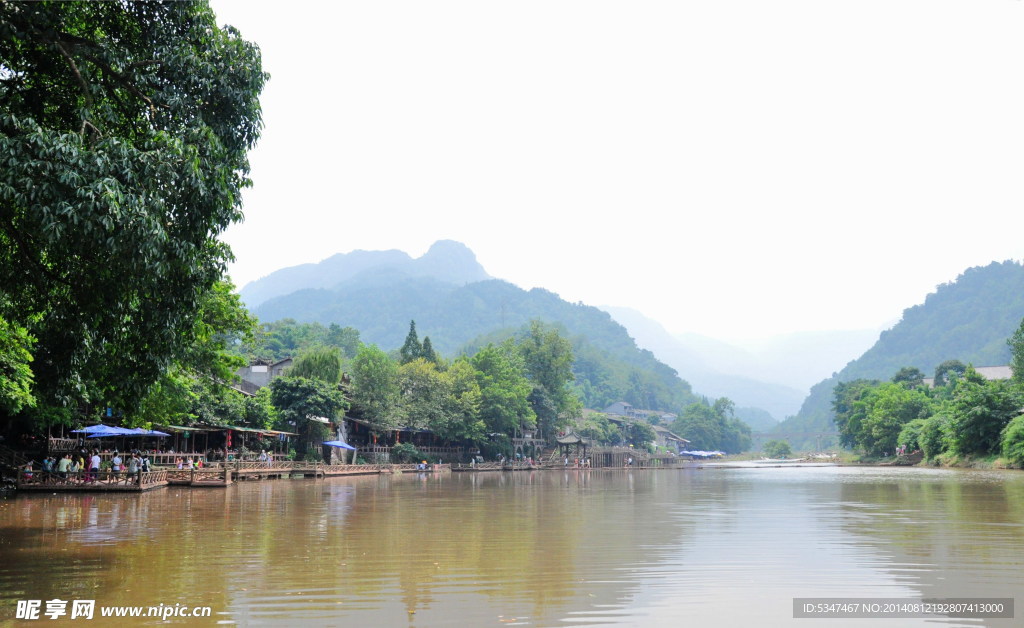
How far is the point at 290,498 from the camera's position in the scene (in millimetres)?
25234

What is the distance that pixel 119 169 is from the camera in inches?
341

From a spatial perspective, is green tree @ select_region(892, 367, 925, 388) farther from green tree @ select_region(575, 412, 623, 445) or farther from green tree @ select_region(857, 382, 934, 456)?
green tree @ select_region(575, 412, 623, 445)

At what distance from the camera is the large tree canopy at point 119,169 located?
27.5ft

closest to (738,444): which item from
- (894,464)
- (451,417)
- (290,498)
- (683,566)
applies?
(894,464)

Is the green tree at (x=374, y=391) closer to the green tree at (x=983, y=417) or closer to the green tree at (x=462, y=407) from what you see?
the green tree at (x=462, y=407)

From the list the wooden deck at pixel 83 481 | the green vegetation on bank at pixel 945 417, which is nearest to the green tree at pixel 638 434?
the green vegetation on bank at pixel 945 417

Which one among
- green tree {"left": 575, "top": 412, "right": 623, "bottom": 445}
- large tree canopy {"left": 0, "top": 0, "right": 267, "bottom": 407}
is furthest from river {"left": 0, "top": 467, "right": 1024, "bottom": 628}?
green tree {"left": 575, "top": 412, "right": 623, "bottom": 445}

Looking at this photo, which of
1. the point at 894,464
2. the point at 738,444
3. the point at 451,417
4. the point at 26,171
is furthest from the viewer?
the point at 738,444

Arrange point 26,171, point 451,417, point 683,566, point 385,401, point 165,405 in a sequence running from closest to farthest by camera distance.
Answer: point 26,171
point 683,566
point 165,405
point 385,401
point 451,417

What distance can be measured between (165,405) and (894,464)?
222 ft

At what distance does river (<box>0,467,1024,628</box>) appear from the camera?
816cm

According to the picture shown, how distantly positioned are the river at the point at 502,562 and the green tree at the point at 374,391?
1396 inches

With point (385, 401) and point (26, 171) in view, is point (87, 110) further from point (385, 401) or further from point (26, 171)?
point (385, 401)

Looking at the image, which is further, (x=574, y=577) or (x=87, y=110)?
(x=574, y=577)
